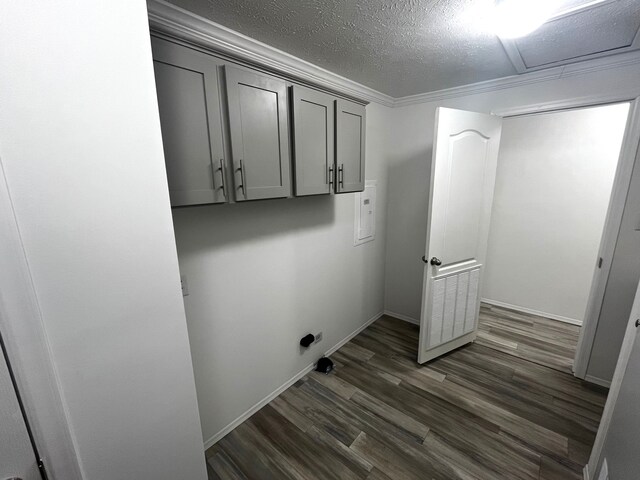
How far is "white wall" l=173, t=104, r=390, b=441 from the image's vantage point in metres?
1.49

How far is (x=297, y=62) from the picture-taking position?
1732 mm

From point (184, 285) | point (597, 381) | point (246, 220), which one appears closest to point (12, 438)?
point (184, 285)

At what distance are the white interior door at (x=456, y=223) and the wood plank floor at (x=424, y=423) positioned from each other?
0.33 metres

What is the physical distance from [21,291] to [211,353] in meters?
1.11

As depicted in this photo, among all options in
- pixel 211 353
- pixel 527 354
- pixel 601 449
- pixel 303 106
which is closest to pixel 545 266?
pixel 527 354

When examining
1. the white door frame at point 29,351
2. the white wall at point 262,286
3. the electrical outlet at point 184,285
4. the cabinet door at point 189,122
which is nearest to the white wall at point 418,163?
the white wall at point 262,286

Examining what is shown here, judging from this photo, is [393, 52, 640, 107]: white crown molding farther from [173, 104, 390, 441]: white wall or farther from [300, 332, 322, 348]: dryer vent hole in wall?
[300, 332, 322, 348]: dryer vent hole in wall

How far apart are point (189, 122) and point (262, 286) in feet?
3.51

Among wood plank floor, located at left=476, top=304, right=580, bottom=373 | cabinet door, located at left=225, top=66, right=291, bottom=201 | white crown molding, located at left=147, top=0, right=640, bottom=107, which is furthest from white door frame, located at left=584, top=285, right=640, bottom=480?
cabinet door, located at left=225, top=66, right=291, bottom=201

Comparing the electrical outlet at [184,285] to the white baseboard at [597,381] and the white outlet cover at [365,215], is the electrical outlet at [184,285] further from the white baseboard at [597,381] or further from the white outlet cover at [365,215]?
the white baseboard at [597,381]

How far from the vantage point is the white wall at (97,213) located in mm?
602

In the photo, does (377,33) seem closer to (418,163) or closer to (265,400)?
(418,163)

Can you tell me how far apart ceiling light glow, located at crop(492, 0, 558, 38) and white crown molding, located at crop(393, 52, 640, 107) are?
825 millimetres

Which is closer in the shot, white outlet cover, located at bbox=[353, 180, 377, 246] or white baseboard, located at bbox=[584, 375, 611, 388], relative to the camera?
white baseboard, located at bbox=[584, 375, 611, 388]
